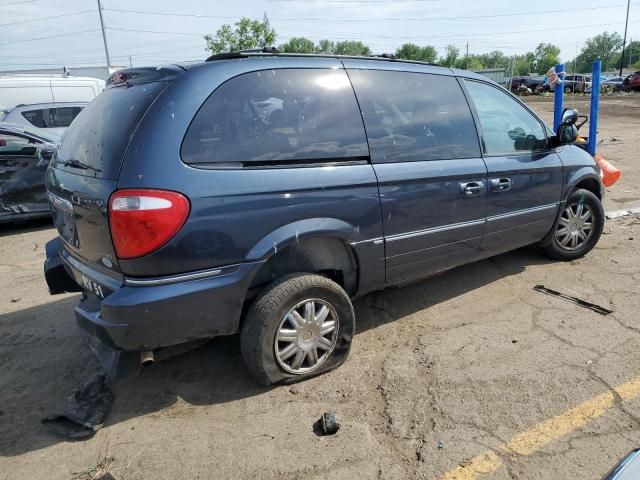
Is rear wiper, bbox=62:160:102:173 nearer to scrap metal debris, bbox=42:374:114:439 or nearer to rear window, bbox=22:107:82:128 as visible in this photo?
scrap metal debris, bbox=42:374:114:439

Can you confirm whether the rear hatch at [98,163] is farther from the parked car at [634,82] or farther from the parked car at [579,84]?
the parked car at [634,82]

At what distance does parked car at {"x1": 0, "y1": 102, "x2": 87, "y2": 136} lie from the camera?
9547 millimetres

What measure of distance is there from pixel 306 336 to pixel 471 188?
66.3 inches

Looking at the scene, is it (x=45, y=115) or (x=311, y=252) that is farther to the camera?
(x=45, y=115)

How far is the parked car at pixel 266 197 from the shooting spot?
2.48 m

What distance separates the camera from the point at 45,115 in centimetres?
984

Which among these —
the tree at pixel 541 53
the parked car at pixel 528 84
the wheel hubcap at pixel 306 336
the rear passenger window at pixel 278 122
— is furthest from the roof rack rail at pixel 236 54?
the tree at pixel 541 53

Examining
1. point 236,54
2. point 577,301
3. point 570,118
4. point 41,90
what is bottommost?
point 577,301

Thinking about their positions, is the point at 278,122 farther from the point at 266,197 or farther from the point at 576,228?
the point at 576,228

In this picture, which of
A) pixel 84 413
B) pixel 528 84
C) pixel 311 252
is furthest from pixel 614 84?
pixel 84 413

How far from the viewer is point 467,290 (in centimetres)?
438

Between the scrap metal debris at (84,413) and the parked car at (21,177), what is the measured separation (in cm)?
485

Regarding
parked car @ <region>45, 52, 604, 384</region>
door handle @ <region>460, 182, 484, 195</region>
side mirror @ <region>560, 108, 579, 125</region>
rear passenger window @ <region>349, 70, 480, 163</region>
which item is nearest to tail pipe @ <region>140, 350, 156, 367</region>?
parked car @ <region>45, 52, 604, 384</region>

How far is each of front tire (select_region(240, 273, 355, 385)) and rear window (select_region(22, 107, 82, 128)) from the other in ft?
29.0
